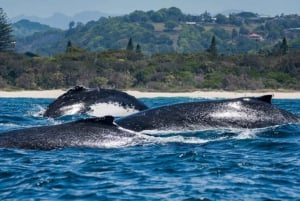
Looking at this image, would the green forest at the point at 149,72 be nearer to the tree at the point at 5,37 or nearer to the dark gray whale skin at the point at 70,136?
the tree at the point at 5,37

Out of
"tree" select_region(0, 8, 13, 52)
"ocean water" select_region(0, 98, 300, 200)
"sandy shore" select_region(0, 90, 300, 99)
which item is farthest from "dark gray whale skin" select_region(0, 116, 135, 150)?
"tree" select_region(0, 8, 13, 52)

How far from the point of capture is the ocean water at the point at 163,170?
1162 centimetres

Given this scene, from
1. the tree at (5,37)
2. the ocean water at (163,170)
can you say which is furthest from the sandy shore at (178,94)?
the ocean water at (163,170)

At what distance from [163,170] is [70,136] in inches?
111

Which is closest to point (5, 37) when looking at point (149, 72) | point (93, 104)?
point (149, 72)

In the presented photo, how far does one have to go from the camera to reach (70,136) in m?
15.4

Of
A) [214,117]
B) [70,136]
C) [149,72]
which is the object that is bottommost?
[149,72]

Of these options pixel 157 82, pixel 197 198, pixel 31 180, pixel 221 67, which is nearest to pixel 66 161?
pixel 31 180

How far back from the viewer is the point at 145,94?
2859 inches

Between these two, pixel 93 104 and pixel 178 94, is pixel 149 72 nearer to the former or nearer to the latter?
pixel 178 94

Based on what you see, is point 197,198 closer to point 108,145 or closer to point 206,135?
point 108,145

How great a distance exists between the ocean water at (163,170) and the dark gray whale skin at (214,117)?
68cm

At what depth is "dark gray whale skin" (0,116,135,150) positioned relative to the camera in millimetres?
15195

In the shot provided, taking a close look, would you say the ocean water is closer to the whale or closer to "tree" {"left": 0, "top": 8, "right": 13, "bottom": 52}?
the whale
